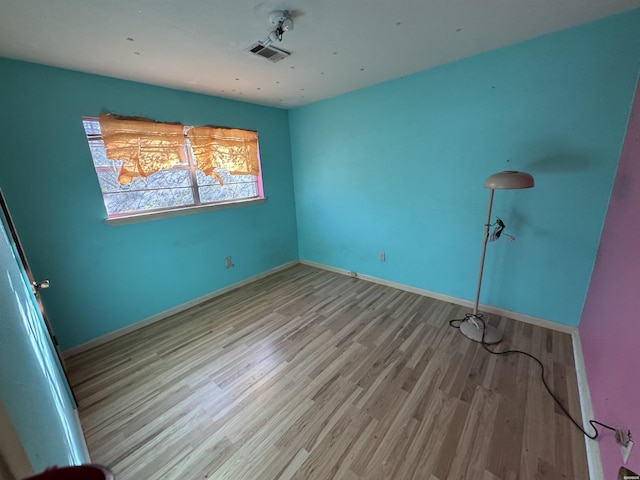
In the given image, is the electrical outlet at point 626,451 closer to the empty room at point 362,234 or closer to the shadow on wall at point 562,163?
the empty room at point 362,234

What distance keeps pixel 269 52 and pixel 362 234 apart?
2186 millimetres

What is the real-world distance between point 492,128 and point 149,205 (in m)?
3.32

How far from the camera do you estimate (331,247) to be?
3779mm

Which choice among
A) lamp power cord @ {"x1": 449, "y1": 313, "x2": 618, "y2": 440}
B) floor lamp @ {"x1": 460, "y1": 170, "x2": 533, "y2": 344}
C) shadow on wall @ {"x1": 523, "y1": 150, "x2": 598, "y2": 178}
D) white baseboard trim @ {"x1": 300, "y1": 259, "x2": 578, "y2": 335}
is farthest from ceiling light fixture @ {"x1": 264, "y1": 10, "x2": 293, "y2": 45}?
white baseboard trim @ {"x1": 300, "y1": 259, "x2": 578, "y2": 335}

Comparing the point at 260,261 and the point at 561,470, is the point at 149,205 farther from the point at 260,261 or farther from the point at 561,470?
the point at 561,470

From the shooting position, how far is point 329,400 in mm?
1670

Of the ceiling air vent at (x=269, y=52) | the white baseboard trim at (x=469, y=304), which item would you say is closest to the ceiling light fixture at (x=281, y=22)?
the ceiling air vent at (x=269, y=52)

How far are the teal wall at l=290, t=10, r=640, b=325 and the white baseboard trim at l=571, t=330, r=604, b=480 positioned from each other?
330 millimetres

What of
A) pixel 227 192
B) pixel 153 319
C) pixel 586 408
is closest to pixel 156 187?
pixel 227 192

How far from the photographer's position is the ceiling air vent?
5.88 feet

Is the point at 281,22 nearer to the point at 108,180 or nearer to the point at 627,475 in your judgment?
the point at 108,180

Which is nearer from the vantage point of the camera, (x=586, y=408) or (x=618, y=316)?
(x=618, y=316)

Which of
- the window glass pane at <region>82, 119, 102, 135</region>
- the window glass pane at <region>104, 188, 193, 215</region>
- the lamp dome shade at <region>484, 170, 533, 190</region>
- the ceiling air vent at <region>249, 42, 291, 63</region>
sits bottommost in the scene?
the window glass pane at <region>104, 188, 193, 215</region>

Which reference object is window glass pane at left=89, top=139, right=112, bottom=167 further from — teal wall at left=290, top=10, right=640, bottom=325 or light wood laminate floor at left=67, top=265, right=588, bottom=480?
teal wall at left=290, top=10, right=640, bottom=325
